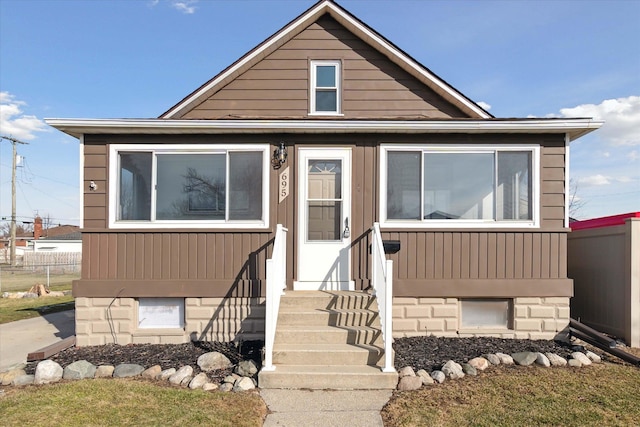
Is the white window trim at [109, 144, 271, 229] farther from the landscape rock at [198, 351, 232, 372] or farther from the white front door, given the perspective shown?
the landscape rock at [198, 351, 232, 372]

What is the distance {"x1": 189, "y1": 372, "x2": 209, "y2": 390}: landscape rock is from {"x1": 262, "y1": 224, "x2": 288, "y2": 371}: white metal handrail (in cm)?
66

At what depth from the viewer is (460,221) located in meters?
6.33

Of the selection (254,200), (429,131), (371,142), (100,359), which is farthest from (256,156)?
(100,359)

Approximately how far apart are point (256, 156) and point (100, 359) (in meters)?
3.52

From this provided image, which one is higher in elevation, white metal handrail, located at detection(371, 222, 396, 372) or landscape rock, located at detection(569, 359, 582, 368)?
white metal handrail, located at detection(371, 222, 396, 372)

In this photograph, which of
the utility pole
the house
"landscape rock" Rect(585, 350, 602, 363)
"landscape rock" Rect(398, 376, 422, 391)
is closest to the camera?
"landscape rock" Rect(398, 376, 422, 391)

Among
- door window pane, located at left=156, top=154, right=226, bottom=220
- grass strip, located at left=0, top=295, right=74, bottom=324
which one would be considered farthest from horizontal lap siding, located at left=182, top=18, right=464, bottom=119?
grass strip, located at left=0, top=295, right=74, bottom=324

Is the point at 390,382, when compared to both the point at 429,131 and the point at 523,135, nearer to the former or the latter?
the point at 429,131

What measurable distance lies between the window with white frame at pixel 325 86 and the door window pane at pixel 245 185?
2.02 m

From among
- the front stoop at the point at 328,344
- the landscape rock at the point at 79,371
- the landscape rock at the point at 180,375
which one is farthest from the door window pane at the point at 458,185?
the landscape rock at the point at 79,371

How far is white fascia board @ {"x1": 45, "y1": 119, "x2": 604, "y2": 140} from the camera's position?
19.7 feet

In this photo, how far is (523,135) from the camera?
20.7 feet

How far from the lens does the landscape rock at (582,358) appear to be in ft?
16.8

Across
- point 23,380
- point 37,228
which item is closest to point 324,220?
point 23,380
